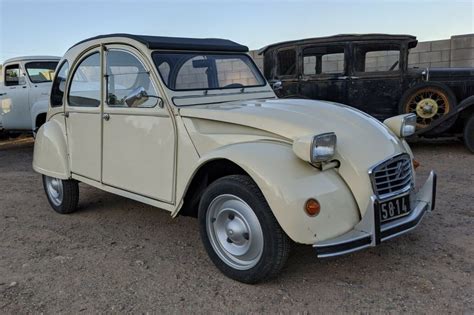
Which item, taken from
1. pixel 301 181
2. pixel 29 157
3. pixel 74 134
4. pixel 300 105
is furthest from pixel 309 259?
pixel 29 157

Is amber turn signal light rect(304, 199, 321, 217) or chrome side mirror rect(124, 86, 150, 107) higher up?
chrome side mirror rect(124, 86, 150, 107)

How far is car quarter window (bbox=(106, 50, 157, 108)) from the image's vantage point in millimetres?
3920

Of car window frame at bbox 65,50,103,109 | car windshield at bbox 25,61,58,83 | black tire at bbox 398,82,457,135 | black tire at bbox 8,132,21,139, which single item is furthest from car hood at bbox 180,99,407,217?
black tire at bbox 8,132,21,139

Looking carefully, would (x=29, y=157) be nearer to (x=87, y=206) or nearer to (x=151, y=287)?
(x=87, y=206)

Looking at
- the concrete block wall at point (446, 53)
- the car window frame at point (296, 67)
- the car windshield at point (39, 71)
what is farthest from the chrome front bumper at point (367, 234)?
the car windshield at point (39, 71)

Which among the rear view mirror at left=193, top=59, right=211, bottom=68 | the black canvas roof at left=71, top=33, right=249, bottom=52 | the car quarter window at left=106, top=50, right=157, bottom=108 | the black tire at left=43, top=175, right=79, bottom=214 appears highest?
the black canvas roof at left=71, top=33, right=249, bottom=52

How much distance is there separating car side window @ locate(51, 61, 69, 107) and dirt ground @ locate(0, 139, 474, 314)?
132 centimetres

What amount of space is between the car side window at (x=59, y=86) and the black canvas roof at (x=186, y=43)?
421 mm

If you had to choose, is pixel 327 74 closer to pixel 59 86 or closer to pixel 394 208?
pixel 59 86

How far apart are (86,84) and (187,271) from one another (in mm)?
2334

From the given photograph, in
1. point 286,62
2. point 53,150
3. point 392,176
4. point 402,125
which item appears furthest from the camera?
point 286,62

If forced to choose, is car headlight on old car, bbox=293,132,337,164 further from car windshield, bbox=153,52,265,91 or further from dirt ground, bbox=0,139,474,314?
car windshield, bbox=153,52,265,91

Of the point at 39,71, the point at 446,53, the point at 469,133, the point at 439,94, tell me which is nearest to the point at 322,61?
the point at 439,94

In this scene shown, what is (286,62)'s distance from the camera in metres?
8.67
